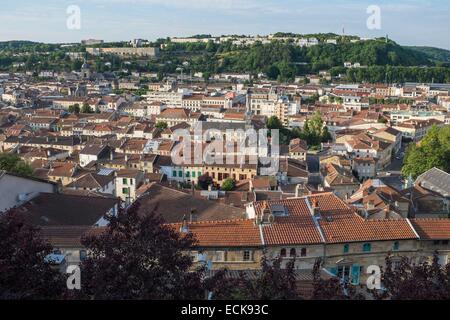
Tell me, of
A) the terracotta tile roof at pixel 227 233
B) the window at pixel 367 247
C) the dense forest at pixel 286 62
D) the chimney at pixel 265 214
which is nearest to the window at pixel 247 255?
the terracotta tile roof at pixel 227 233

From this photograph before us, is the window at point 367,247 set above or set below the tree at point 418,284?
below

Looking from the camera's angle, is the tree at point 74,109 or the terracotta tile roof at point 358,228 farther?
the tree at point 74,109

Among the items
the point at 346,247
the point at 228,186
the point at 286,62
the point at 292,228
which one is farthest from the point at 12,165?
the point at 286,62

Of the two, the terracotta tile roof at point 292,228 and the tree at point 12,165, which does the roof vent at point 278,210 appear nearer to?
the terracotta tile roof at point 292,228

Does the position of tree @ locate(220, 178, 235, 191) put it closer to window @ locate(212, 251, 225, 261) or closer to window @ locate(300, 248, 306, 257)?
window @ locate(300, 248, 306, 257)

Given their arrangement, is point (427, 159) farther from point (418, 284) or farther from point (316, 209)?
point (418, 284)

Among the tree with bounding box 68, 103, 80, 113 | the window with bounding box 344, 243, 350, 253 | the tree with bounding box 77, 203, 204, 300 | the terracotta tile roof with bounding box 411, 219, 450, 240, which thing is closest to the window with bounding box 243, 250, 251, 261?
the window with bounding box 344, 243, 350, 253

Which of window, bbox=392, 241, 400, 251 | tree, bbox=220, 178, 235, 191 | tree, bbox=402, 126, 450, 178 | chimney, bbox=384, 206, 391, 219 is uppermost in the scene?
chimney, bbox=384, 206, 391, 219
